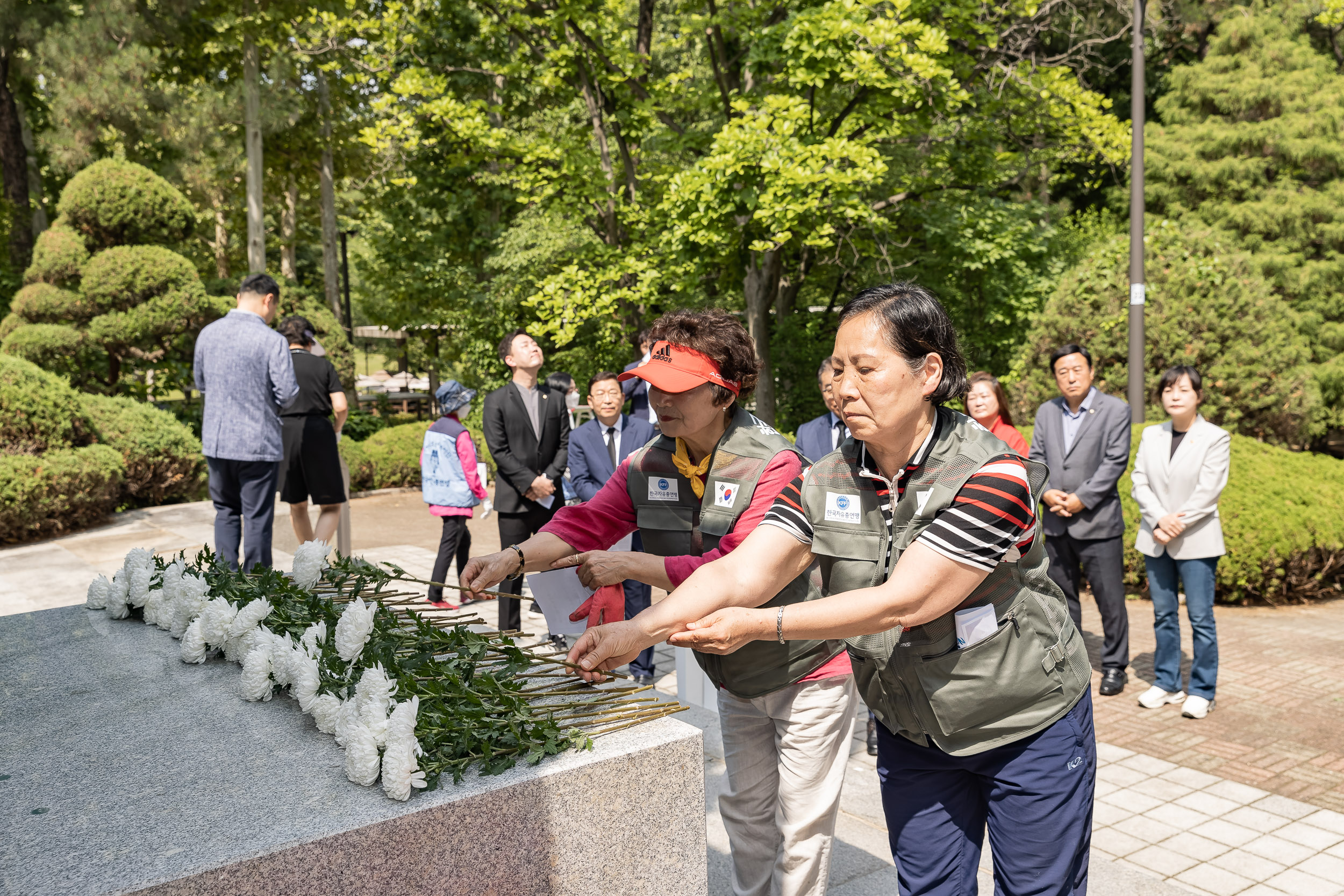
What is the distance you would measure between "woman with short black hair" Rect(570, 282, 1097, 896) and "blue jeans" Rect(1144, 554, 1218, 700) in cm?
375

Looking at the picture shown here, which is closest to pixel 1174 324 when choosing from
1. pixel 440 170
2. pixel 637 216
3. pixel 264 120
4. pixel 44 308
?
pixel 637 216

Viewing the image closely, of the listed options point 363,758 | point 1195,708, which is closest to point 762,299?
point 1195,708

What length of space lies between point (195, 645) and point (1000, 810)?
2305 mm

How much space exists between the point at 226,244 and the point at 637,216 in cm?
2666

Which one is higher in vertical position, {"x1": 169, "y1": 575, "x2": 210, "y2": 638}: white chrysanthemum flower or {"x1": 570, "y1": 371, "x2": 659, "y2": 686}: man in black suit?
{"x1": 570, "y1": 371, "x2": 659, "y2": 686}: man in black suit

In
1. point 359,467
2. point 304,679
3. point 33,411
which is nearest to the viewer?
point 304,679

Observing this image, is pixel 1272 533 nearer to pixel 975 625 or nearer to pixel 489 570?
pixel 975 625

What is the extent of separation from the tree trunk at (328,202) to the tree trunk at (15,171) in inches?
240

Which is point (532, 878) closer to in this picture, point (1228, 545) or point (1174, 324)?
point (1228, 545)

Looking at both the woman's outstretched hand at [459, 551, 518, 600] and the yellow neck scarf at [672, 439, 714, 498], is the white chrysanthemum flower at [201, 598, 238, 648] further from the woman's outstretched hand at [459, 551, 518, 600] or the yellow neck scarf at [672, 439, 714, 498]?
the yellow neck scarf at [672, 439, 714, 498]

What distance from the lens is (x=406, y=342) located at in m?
30.7

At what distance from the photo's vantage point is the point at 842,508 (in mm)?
2260

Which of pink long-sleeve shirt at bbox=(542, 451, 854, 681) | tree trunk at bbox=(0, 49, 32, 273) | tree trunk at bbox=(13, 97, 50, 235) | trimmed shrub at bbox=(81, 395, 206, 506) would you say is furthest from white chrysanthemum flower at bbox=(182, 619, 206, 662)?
tree trunk at bbox=(13, 97, 50, 235)

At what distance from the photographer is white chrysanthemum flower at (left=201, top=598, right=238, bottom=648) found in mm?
2947
